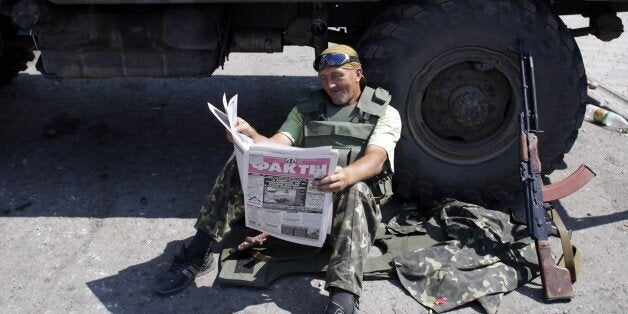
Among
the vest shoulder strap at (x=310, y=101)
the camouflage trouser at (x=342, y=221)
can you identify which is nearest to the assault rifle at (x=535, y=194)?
the camouflage trouser at (x=342, y=221)

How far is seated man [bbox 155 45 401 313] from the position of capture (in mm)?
3158

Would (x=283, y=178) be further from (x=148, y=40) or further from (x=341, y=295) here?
(x=148, y=40)

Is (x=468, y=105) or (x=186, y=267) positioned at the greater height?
(x=468, y=105)

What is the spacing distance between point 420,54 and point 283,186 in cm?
127

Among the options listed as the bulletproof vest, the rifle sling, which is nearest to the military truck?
the bulletproof vest

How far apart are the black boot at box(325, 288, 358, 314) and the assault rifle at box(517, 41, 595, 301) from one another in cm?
105

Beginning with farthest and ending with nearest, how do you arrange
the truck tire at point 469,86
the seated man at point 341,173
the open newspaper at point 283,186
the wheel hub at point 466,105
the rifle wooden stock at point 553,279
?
1. the wheel hub at point 466,105
2. the truck tire at point 469,86
3. the rifle wooden stock at point 553,279
4. the seated man at point 341,173
5. the open newspaper at point 283,186

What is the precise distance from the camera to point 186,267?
136 inches

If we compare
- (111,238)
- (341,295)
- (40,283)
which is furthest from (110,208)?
(341,295)

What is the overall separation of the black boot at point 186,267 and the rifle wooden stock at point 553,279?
5.79 feet

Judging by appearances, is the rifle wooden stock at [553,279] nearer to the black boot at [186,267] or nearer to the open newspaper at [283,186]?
the open newspaper at [283,186]

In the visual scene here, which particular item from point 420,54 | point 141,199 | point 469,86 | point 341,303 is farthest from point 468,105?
point 141,199

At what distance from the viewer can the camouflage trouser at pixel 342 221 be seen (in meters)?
3.13

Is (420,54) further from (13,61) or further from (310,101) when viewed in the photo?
(13,61)
